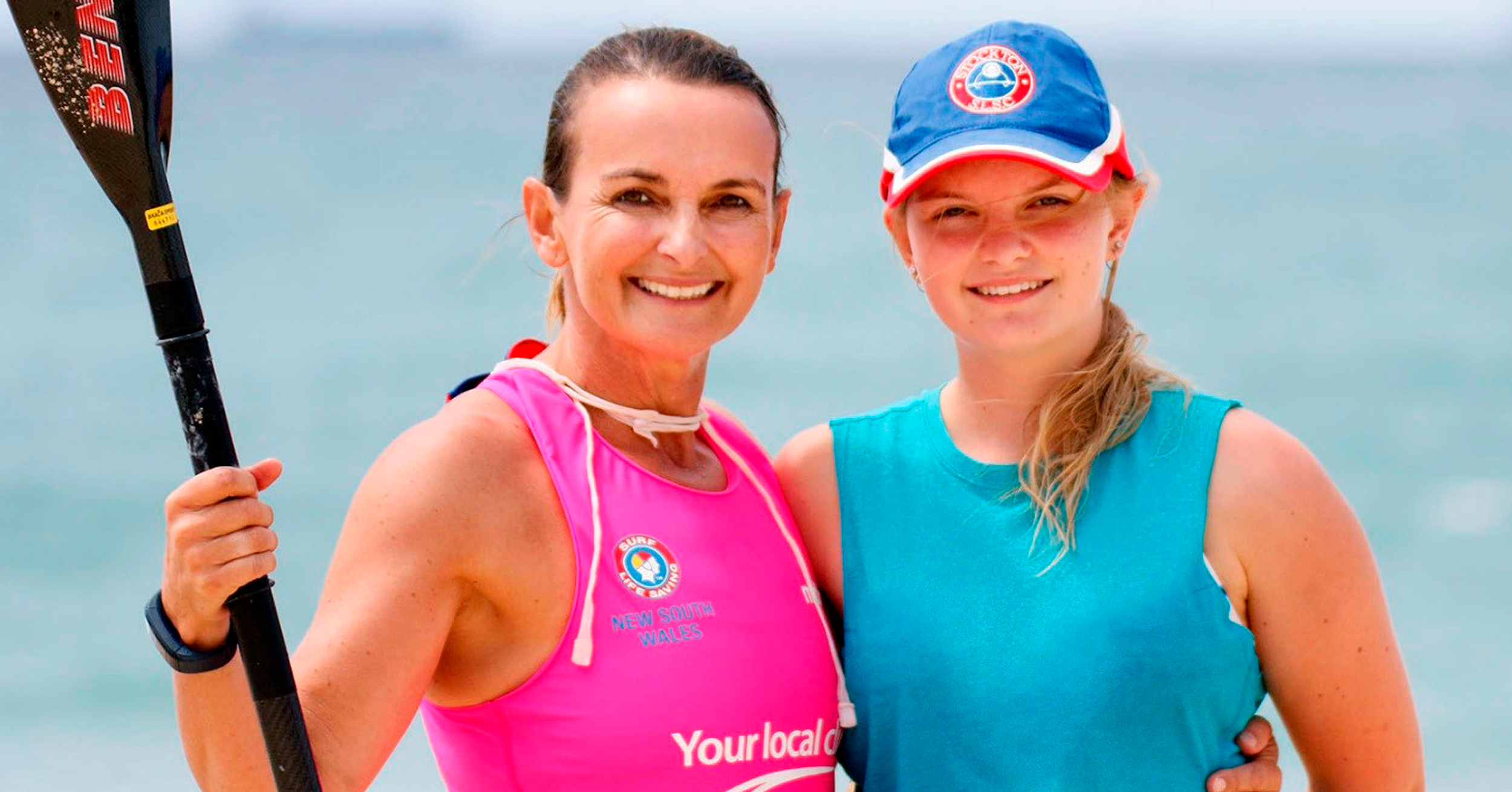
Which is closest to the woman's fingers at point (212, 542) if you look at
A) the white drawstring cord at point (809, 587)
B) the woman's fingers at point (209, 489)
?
the woman's fingers at point (209, 489)

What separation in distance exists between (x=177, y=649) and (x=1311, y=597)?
1.74 metres

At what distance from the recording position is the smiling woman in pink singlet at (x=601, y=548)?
2.51 m

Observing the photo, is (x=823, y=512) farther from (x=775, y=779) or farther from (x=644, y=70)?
(x=644, y=70)

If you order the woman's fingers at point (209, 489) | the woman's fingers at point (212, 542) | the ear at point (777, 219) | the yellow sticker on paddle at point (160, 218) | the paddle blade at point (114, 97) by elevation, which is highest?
the paddle blade at point (114, 97)

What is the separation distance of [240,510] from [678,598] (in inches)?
32.2

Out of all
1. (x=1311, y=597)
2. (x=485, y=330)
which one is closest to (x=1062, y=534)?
(x=1311, y=597)

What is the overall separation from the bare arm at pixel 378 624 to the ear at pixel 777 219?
0.72 m

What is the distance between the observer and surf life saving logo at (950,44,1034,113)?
291 centimetres

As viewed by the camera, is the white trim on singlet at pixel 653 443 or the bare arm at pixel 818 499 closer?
the white trim on singlet at pixel 653 443

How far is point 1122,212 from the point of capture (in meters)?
3.05

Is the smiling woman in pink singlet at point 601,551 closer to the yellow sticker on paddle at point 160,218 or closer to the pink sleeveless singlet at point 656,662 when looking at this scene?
the pink sleeveless singlet at point 656,662

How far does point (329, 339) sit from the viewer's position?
17156mm

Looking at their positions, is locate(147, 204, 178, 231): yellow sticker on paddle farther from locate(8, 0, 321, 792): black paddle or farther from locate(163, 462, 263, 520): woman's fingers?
locate(163, 462, 263, 520): woman's fingers

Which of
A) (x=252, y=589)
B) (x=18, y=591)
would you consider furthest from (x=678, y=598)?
(x=18, y=591)
